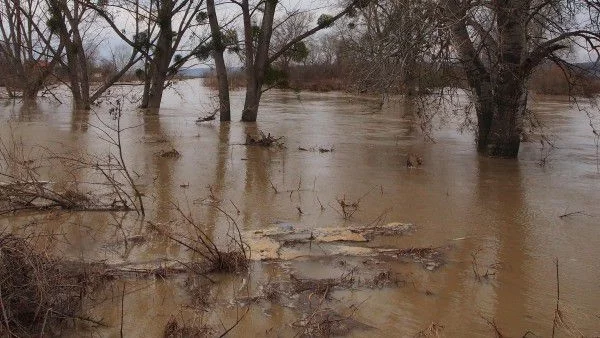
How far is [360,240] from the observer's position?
5.62 m

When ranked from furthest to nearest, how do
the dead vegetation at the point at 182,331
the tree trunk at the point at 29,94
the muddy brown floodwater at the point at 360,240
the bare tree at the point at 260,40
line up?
the tree trunk at the point at 29,94, the bare tree at the point at 260,40, the muddy brown floodwater at the point at 360,240, the dead vegetation at the point at 182,331

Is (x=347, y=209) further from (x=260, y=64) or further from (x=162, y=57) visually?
(x=162, y=57)

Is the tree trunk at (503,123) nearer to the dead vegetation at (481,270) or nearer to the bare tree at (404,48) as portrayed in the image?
the bare tree at (404,48)

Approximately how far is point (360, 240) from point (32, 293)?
303 centimetres

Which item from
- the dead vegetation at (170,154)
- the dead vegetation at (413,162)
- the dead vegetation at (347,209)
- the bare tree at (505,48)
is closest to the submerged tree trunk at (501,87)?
the bare tree at (505,48)

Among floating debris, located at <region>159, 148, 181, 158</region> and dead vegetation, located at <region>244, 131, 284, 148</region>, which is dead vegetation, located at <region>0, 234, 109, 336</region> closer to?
floating debris, located at <region>159, 148, 181, 158</region>

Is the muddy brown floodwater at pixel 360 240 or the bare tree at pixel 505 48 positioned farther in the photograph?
the bare tree at pixel 505 48

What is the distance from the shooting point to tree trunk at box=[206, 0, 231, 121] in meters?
16.6

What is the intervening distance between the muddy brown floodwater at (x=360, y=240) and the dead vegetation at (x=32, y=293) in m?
0.18

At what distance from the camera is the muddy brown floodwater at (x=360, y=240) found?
13.1ft

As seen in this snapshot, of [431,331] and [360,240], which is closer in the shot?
[431,331]

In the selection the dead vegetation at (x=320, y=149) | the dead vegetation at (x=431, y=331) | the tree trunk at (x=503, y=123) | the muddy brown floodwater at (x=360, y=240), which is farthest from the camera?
the dead vegetation at (x=320, y=149)

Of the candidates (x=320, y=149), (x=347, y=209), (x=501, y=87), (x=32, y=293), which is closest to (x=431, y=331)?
(x=32, y=293)

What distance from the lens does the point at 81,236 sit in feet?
17.7
